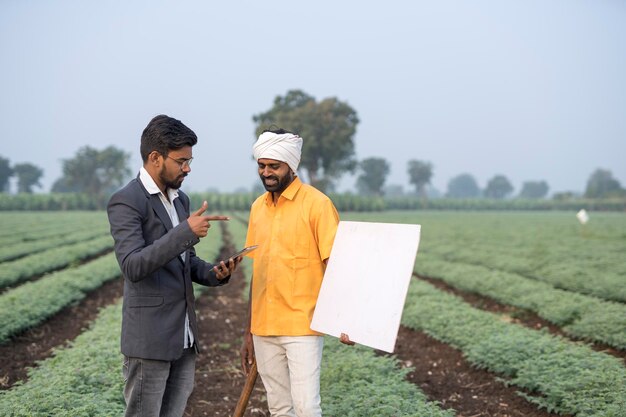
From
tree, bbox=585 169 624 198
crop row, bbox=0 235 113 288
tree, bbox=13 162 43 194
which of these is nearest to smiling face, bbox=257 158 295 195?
crop row, bbox=0 235 113 288

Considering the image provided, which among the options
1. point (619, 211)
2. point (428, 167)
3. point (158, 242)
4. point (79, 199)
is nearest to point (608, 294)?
point (158, 242)

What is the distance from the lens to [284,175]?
10.9 ft

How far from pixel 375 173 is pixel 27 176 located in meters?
82.0

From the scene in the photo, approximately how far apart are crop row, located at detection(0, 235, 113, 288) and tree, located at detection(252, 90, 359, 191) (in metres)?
43.7

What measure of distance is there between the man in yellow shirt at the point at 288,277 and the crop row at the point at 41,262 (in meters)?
11.1

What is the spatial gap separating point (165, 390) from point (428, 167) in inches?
5859

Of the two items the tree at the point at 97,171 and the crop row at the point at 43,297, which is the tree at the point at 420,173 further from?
the crop row at the point at 43,297

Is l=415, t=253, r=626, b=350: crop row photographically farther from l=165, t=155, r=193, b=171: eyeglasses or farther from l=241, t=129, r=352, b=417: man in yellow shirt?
l=165, t=155, r=193, b=171: eyeglasses

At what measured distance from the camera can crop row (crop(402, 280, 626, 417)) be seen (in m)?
5.13

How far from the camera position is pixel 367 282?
3.04 meters

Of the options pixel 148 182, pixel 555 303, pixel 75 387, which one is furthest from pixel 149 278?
pixel 555 303

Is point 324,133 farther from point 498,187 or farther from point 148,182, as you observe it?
point 498,187

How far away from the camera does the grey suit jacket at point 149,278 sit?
267 cm

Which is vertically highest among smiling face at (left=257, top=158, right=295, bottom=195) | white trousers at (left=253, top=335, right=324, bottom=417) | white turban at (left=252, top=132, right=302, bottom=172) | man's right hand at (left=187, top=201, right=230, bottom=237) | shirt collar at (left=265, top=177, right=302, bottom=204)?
white turban at (left=252, top=132, right=302, bottom=172)
